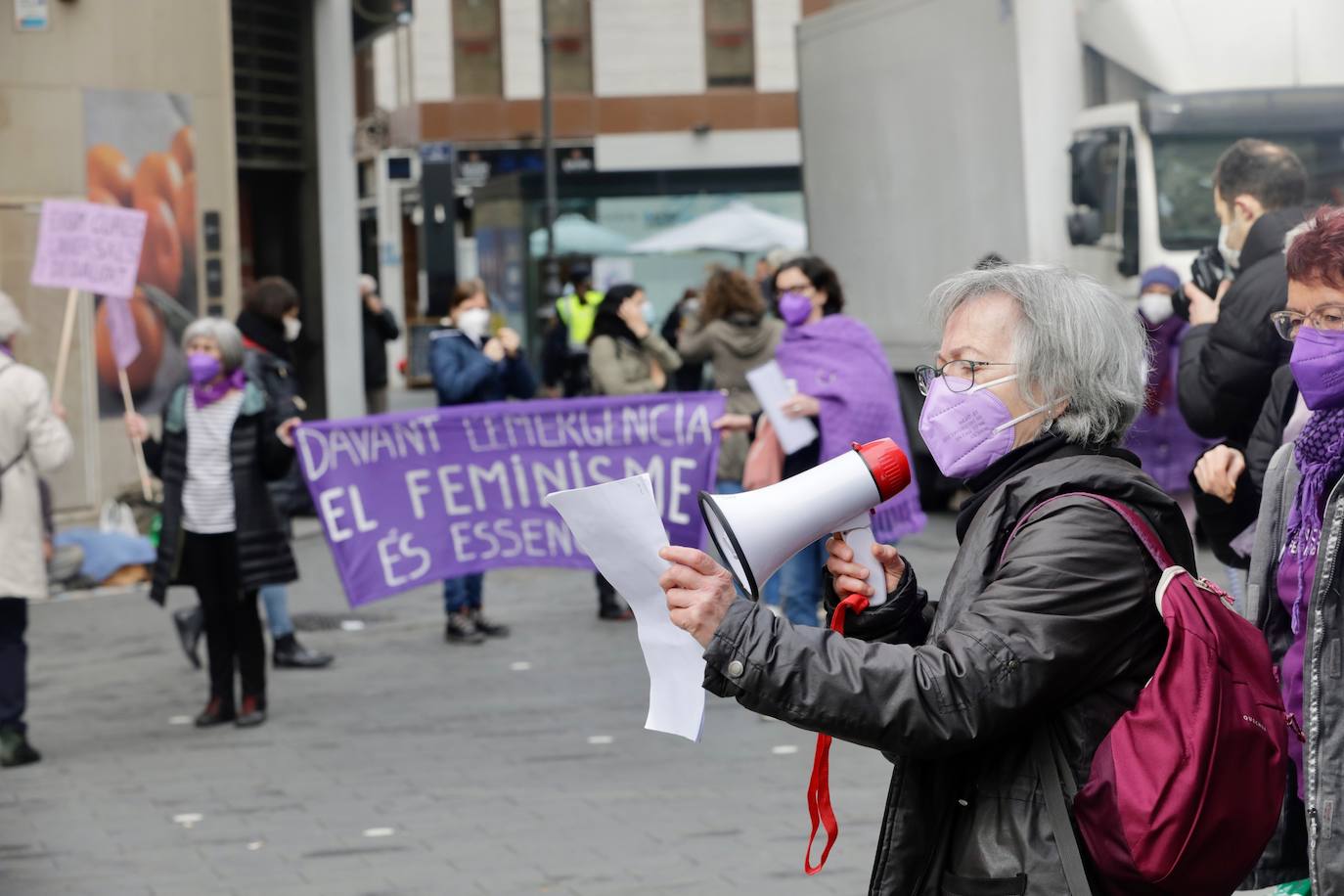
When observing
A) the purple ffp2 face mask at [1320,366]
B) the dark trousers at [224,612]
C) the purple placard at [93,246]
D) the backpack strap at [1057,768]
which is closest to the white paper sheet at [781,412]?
the dark trousers at [224,612]

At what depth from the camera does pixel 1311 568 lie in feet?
11.6

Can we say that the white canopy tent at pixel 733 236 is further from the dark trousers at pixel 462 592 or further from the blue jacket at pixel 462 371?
the dark trousers at pixel 462 592

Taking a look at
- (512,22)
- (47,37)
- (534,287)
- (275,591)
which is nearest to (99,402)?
(47,37)

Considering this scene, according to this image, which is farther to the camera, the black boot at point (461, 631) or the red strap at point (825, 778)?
the black boot at point (461, 631)

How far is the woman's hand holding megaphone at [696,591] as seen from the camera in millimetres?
2619

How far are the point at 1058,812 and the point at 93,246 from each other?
909 centimetres

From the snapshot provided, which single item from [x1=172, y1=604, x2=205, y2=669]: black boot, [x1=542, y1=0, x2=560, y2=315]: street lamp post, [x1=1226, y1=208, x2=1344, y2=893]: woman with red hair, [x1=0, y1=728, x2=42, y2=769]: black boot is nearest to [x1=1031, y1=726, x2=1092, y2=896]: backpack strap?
[x1=1226, y1=208, x2=1344, y2=893]: woman with red hair

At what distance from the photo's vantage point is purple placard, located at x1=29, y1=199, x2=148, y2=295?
10.8 metres

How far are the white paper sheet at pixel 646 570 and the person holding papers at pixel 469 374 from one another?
7.24 meters

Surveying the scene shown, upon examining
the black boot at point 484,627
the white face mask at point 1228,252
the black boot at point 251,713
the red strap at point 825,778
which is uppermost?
the white face mask at point 1228,252

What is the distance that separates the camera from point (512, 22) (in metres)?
43.3

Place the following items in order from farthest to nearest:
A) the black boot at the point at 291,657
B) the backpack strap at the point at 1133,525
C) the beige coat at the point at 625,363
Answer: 1. the beige coat at the point at 625,363
2. the black boot at the point at 291,657
3. the backpack strap at the point at 1133,525

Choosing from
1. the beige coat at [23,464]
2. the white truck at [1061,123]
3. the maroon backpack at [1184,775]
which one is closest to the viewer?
the maroon backpack at [1184,775]

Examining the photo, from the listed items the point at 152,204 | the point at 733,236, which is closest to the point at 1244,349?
the point at 152,204
